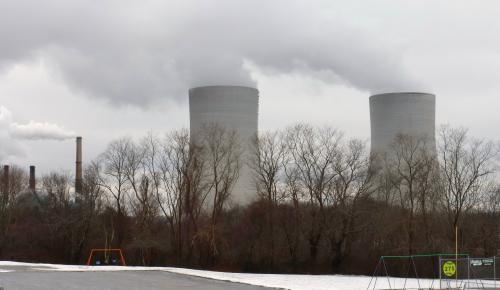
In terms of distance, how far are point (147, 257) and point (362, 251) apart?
50.7ft

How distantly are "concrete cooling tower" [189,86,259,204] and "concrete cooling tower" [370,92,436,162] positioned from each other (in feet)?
28.2

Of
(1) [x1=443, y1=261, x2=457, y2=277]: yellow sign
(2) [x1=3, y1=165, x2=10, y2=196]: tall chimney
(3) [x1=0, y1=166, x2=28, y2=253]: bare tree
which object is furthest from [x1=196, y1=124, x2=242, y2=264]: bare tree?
(1) [x1=443, y1=261, x2=457, y2=277]: yellow sign

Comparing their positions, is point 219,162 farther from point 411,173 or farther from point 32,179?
point 32,179

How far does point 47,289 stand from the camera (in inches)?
766

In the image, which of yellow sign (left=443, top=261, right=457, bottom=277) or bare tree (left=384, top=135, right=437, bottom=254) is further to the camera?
bare tree (left=384, top=135, right=437, bottom=254)

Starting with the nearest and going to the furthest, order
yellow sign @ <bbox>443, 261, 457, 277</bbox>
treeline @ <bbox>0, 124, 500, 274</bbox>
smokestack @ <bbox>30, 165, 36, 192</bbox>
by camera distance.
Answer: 1. yellow sign @ <bbox>443, 261, 457, 277</bbox>
2. treeline @ <bbox>0, 124, 500, 274</bbox>
3. smokestack @ <bbox>30, 165, 36, 192</bbox>

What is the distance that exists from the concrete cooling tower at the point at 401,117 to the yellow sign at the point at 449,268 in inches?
832

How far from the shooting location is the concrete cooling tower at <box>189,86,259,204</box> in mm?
42344

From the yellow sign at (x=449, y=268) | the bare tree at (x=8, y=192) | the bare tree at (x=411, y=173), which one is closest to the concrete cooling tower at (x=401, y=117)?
the bare tree at (x=411, y=173)

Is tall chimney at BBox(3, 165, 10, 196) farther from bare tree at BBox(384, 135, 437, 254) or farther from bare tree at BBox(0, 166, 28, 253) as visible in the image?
bare tree at BBox(384, 135, 437, 254)

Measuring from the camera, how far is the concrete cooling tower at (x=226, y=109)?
4234 cm

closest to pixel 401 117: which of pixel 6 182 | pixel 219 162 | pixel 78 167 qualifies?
pixel 219 162

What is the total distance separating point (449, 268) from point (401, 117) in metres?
21.8

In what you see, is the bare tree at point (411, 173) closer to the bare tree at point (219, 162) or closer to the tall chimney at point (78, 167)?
the bare tree at point (219, 162)
